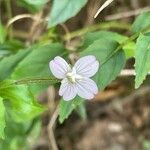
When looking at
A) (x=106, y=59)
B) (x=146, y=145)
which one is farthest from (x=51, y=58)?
(x=146, y=145)

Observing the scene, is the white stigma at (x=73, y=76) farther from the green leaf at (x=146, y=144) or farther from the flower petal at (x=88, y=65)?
the green leaf at (x=146, y=144)

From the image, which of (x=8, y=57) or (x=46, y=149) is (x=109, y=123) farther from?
(x=8, y=57)

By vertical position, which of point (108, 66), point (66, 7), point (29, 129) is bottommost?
point (29, 129)

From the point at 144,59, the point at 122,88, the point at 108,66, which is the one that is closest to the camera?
the point at 144,59

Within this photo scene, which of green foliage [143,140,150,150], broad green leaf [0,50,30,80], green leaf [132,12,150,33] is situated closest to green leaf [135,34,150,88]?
green leaf [132,12,150,33]

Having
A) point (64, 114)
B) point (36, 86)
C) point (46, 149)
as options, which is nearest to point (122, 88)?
point (46, 149)

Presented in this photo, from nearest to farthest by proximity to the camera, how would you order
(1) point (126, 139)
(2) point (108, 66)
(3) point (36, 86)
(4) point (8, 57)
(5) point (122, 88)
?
1. (2) point (108, 66)
2. (3) point (36, 86)
3. (4) point (8, 57)
4. (5) point (122, 88)
5. (1) point (126, 139)
